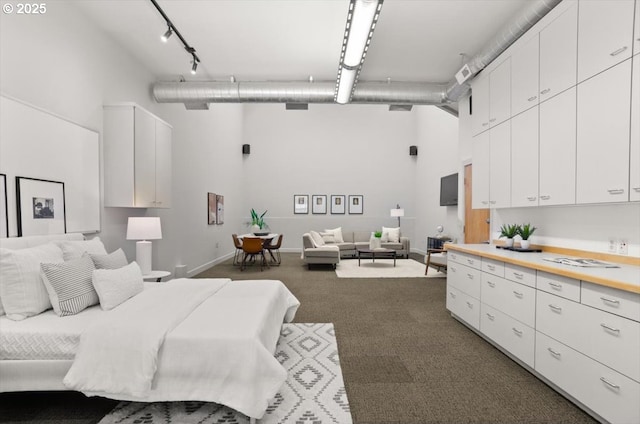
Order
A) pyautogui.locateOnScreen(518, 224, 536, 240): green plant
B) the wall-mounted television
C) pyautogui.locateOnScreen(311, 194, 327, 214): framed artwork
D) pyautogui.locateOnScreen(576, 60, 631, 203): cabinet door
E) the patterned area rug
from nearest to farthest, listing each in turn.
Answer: the patterned area rug → pyautogui.locateOnScreen(576, 60, 631, 203): cabinet door → pyautogui.locateOnScreen(518, 224, 536, 240): green plant → the wall-mounted television → pyautogui.locateOnScreen(311, 194, 327, 214): framed artwork

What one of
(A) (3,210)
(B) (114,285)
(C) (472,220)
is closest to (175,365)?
(B) (114,285)

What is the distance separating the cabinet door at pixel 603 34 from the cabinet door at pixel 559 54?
8 centimetres

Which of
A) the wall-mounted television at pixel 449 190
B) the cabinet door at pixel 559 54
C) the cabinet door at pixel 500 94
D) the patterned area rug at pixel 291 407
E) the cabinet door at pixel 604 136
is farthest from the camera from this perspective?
the wall-mounted television at pixel 449 190

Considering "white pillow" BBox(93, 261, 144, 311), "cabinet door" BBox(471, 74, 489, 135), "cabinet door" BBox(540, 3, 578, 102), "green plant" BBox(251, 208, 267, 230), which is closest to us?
"white pillow" BBox(93, 261, 144, 311)

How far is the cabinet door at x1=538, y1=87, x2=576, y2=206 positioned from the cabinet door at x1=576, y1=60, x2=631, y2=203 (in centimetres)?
8

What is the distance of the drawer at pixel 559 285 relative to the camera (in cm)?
221

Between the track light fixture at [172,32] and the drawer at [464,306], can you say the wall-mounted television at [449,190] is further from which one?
the track light fixture at [172,32]

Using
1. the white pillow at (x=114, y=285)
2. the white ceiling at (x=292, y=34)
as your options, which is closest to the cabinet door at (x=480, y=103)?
the white ceiling at (x=292, y=34)

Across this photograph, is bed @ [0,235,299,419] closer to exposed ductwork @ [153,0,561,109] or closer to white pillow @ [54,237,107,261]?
white pillow @ [54,237,107,261]

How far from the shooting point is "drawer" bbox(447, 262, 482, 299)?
3465mm

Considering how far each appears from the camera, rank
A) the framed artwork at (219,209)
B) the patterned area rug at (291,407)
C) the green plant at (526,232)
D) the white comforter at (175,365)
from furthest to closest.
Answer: the framed artwork at (219,209) < the green plant at (526,232) < the patterned area rug at (291,407) < the white comforter at (175,365)

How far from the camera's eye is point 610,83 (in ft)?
7.86

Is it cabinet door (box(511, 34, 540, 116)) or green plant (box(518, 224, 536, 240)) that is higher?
cabinet door (box(511, 34, 540, 116))

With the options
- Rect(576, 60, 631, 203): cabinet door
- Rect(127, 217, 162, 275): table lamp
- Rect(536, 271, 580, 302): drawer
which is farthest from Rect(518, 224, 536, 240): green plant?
Rect(127, 217, 162, 275): table lamp
